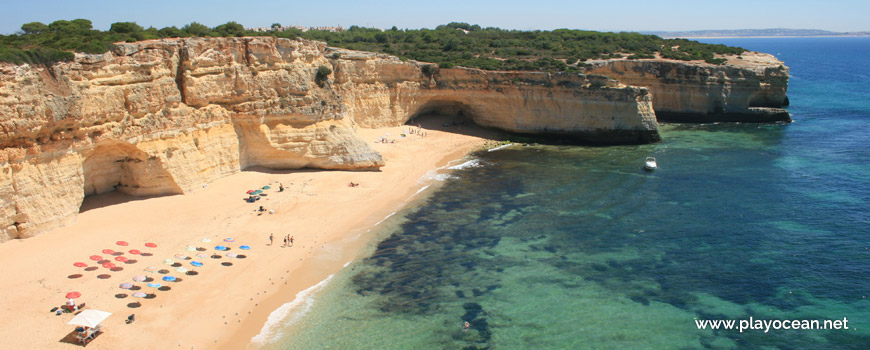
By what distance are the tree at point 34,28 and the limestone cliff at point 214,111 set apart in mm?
6787

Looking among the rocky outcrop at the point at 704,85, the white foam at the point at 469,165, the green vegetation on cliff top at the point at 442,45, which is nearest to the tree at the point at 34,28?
the green vegetation on cliff top at the point at 442,45

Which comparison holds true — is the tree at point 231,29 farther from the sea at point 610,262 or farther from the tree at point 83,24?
the sea at point 610,262

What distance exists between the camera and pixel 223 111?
1377 inches

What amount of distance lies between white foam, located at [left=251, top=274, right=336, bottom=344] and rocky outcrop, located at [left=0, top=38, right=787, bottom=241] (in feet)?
44.4

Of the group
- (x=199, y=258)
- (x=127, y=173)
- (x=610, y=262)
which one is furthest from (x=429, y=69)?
(x=199, y=258)

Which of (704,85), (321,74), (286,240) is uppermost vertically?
(321,74)

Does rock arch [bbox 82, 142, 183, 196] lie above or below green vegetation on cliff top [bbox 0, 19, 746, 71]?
below

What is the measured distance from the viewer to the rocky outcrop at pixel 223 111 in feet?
Answer: 83.7

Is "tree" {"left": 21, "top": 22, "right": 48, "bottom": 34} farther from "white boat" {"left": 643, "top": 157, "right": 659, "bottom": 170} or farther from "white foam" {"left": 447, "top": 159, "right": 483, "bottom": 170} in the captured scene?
"white boat" {"left": 643, "top": 157, "right": 659, "bottom": 170}

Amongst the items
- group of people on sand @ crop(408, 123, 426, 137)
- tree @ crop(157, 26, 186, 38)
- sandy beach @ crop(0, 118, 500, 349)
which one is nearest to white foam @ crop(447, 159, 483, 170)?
sandy beach @ crop(0, 118, 500, 349)

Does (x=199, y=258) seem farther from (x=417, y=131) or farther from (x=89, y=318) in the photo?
(x=417, y=131)

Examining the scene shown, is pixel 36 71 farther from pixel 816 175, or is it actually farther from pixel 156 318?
pixel 816 175

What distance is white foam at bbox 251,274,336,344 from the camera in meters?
20.2

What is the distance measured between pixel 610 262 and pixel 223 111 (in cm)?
2505
